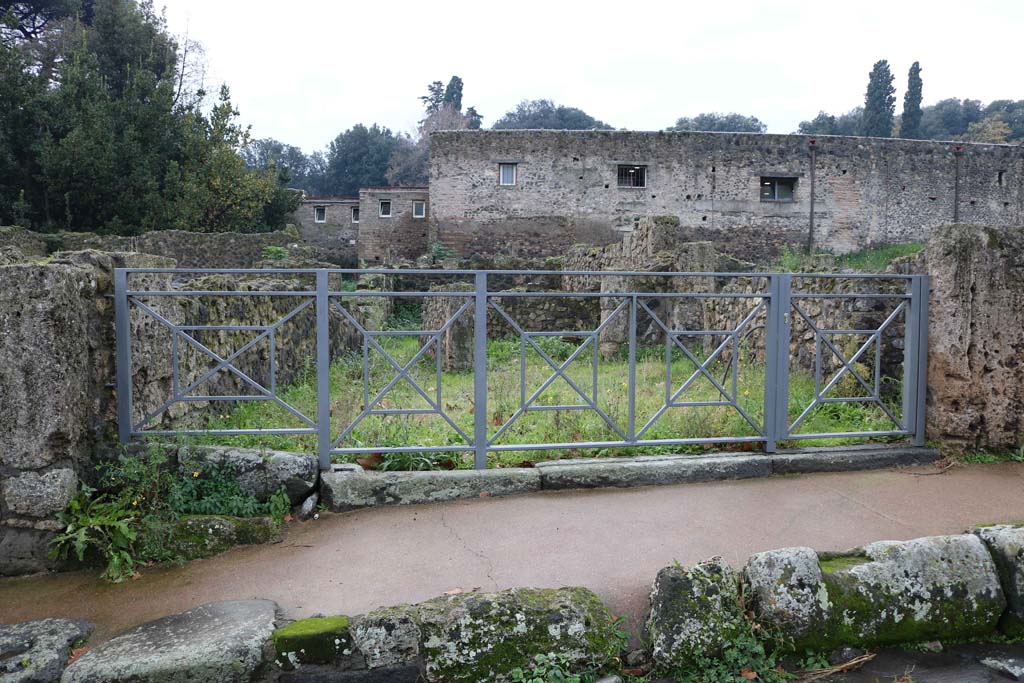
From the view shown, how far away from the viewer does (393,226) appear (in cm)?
2961

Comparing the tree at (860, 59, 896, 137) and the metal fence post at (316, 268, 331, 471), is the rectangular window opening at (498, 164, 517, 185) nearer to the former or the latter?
the metal fence post at (316, 268, 331, 471)

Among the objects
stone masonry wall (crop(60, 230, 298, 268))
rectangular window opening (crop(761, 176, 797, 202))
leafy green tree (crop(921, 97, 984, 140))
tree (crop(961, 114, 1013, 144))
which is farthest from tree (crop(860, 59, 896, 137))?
stone masonry wall (crop(60, 230, 298, 268))

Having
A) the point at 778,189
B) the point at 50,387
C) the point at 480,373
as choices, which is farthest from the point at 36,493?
the point at 778,189

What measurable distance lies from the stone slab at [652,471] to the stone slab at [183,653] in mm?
2093

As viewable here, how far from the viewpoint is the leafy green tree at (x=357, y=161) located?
48719 millimetres

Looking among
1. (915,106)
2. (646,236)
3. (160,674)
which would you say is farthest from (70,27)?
(915,106)

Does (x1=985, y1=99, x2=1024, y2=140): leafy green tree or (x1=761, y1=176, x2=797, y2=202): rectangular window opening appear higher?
(x1=985, y1=99, x2=1024, y2=140): leafy green tree

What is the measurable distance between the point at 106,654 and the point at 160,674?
29cm

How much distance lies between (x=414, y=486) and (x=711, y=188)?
24.1m

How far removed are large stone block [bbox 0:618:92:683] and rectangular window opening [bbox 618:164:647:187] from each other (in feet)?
81.4

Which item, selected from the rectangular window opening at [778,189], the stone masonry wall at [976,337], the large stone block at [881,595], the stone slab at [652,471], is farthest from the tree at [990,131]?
the large stone block at [881,595]

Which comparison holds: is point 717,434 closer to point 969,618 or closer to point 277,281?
point 969,618

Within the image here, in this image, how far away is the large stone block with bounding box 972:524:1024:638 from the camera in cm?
329

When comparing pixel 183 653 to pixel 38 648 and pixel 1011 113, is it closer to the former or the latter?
pixel 38 648
